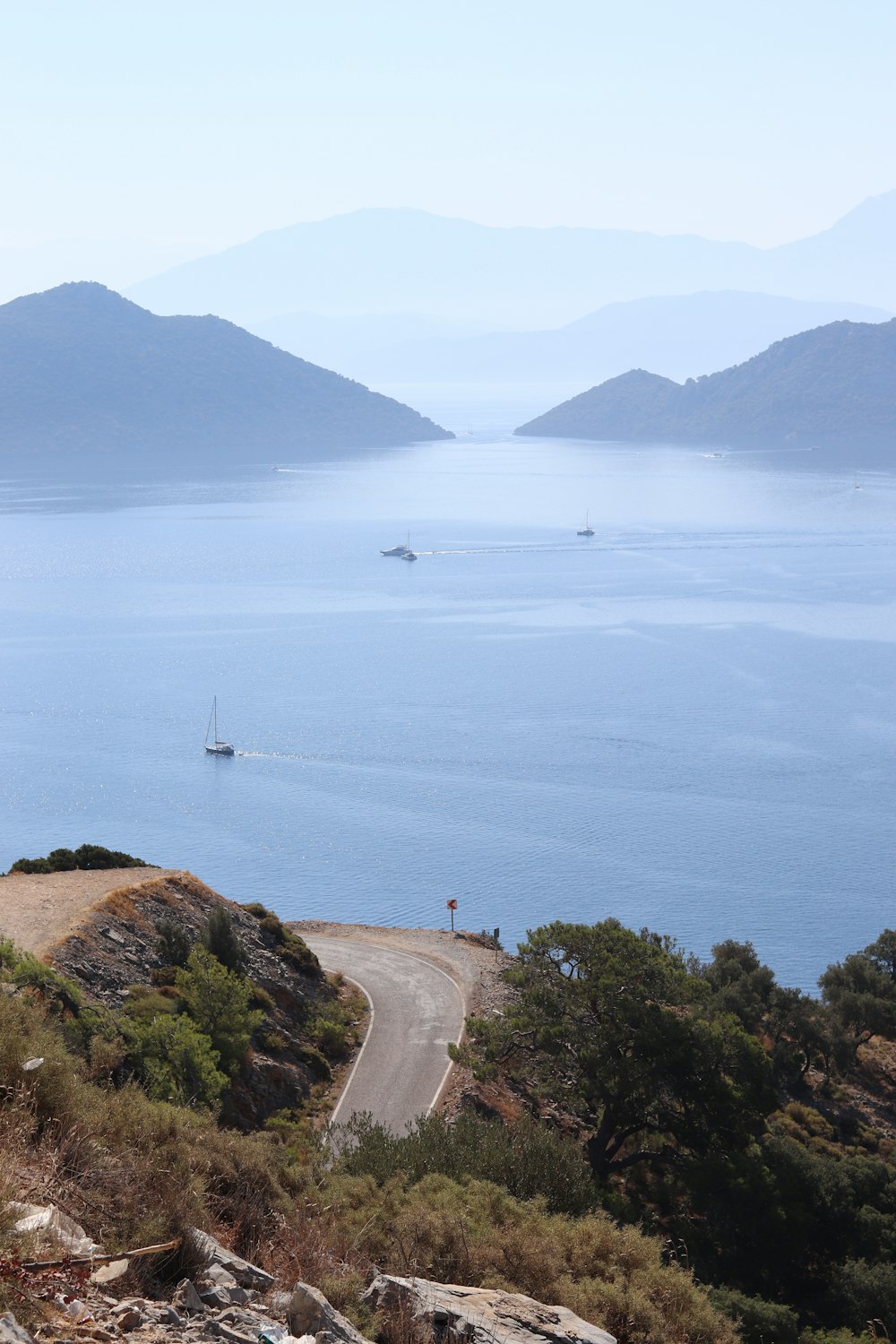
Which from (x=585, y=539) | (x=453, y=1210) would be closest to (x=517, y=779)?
(x=453, y=1210)

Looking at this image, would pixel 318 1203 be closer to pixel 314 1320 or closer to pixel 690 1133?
pixel 314 1320

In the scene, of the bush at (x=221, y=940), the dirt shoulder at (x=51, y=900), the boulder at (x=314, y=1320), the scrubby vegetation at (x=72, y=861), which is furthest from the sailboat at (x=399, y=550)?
the boulder at (x=314, y=1320)

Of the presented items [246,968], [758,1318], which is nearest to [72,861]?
[246,968]

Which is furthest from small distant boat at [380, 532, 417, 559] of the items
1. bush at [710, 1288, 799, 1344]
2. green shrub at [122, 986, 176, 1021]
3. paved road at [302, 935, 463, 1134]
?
bush at [710, 1288, 799, 1344]

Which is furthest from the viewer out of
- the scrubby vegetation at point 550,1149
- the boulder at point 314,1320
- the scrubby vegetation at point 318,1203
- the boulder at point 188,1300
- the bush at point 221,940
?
the bush at point 221,940

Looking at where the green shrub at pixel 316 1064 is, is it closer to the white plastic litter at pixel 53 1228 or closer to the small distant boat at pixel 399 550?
the white plastic litter at pixel 53 1228

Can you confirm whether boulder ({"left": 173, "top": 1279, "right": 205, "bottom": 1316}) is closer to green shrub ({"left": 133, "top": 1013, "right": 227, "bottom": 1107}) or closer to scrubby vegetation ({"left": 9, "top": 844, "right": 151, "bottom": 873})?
green shrub ({"left": 133, "top": 1013, "right": 227, "bottom": 1107})

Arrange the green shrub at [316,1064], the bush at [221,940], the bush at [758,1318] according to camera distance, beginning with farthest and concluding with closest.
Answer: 1. the bush at [221,940]
2. the green shrub at [316,1064]
3. the bush at [758,1318]
